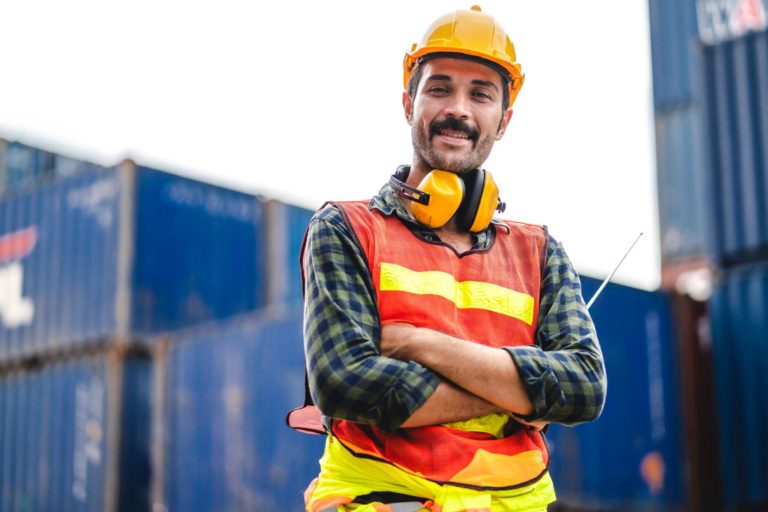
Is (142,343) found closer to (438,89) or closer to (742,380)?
(742,380)

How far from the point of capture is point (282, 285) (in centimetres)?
1798

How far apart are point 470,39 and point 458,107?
0.16 m

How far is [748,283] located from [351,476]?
41.5 feet

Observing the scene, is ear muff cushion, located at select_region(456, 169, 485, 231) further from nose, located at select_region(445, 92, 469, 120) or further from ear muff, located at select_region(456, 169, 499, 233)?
nose, located at select_region(445, 92, 469, 120)

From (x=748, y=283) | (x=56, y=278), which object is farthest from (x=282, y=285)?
(x=748, y=283)

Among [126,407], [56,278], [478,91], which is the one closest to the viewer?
[478,91]

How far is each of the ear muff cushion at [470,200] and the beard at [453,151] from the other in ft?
0.10

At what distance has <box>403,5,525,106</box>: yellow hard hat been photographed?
8.95ft

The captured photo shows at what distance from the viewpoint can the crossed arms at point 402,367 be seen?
8.02 ft

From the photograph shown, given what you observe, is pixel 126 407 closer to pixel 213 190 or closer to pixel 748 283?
pixel 213 190

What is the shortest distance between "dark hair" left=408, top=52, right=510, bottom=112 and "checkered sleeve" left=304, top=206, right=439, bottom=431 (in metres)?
0.38

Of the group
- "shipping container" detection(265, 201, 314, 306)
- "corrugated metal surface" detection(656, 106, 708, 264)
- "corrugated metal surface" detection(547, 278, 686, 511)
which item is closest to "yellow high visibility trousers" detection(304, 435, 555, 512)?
"corrugated metal surface" detection(547, 278, 686, 511)

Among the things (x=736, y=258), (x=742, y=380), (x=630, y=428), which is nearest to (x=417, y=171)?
(x=630, y=428)

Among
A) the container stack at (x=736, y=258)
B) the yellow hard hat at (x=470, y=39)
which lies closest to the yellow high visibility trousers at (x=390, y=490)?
the yellow hard hat at (x=470, y=39)
